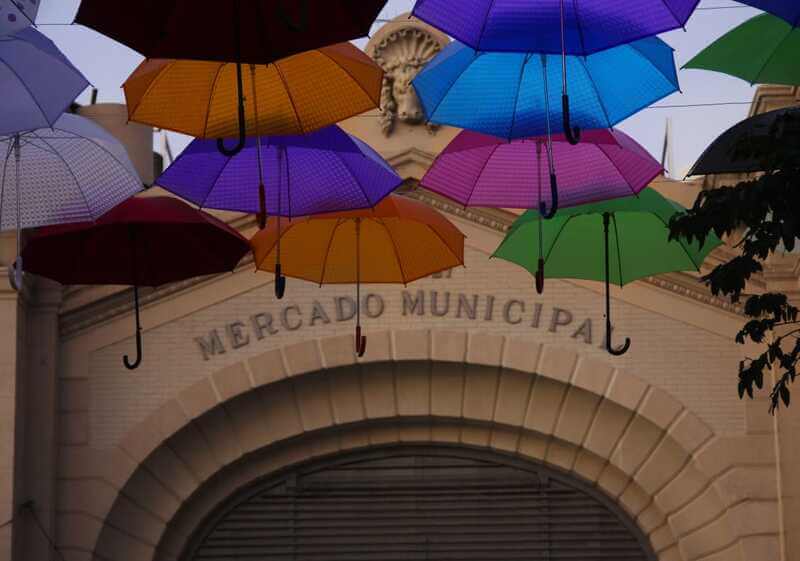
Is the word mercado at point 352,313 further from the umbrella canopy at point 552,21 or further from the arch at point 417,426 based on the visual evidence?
the umbrella canopy at point 552,21

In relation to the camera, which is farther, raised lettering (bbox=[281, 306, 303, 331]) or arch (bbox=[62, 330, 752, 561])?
raised lettering (bbox=[281, 306, 303, 331])

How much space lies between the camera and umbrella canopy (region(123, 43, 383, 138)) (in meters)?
14.8

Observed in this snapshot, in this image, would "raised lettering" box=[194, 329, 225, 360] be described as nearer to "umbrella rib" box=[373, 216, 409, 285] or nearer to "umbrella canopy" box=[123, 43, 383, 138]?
"umbrella rib" box=[373, 216, 409, 285]

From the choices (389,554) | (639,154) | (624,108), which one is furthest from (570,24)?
(389,554)

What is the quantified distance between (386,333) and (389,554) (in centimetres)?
240

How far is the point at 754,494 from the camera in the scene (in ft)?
67.0

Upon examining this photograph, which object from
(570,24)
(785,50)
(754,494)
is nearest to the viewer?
(570,24)

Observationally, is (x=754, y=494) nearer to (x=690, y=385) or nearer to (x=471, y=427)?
(x=690, y=385)

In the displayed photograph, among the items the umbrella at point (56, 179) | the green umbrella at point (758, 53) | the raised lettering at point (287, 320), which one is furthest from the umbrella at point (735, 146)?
the raised lettering at point (287, 320)

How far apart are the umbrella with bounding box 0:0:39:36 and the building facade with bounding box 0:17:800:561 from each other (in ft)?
25.4

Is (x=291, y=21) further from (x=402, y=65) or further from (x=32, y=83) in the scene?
(x=402, y=65)

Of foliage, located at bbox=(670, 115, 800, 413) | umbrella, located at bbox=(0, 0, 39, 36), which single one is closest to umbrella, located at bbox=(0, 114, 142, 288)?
umbrella, located at bbox=(0, 0, 39, 36)

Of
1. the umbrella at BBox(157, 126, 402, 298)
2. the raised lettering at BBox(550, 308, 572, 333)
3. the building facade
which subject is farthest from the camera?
the raised lettering at BBox(550, 308, 572, 333)

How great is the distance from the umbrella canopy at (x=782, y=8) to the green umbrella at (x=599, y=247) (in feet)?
14.7
